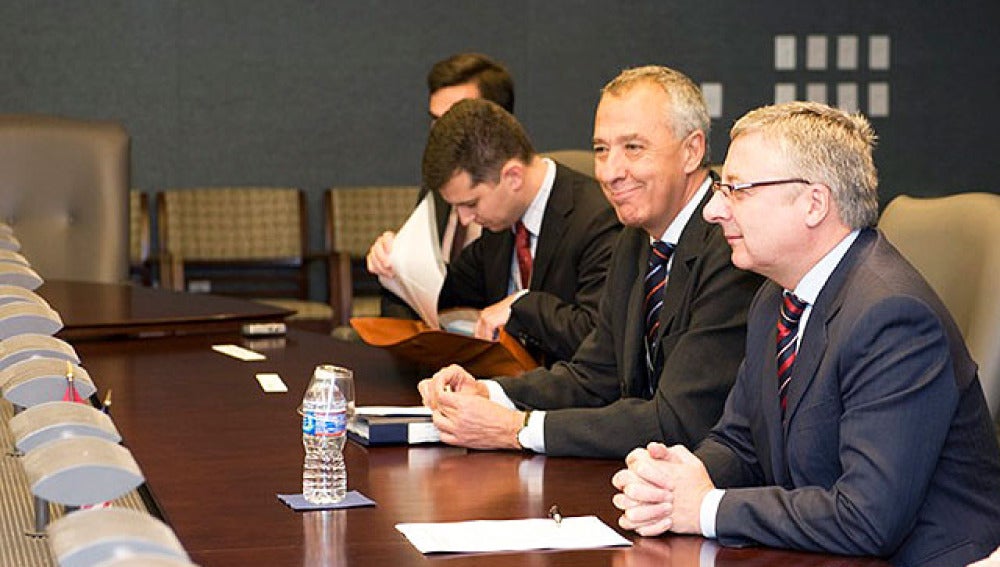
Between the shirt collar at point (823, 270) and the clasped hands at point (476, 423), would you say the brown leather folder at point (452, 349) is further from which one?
the shirt collar at point (823, 270)

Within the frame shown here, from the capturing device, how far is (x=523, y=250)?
183 inches

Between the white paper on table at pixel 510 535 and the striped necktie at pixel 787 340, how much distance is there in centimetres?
43

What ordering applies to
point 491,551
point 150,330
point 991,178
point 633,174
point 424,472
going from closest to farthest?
1. point 491,551
2. point 424,472
3. point 633,174
4. point 150,330
5. point 991,178

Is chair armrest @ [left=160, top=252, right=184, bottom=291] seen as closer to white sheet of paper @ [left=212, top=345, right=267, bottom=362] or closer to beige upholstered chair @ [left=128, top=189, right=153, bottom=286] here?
beige upholstered chair @ [left=128, top=189, right=153, bottom=286]

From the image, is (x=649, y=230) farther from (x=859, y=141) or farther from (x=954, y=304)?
(x=859, y=141)

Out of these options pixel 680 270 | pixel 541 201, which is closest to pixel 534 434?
pixel 680 270

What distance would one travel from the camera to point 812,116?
2598 millimetres

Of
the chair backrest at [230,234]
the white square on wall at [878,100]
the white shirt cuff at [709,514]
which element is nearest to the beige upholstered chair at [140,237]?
the chair backrest at [230,234]

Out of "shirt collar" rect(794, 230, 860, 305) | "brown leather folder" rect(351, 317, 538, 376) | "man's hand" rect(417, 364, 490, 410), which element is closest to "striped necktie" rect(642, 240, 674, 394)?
"man's hand" rect(417, 364, 490, 410)

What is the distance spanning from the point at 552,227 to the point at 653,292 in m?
1.08

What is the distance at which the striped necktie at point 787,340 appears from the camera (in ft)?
8.67

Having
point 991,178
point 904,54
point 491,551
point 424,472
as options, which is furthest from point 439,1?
point 491,551

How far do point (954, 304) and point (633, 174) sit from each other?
770 millimetres

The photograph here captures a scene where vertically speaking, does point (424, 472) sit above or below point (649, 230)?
below
